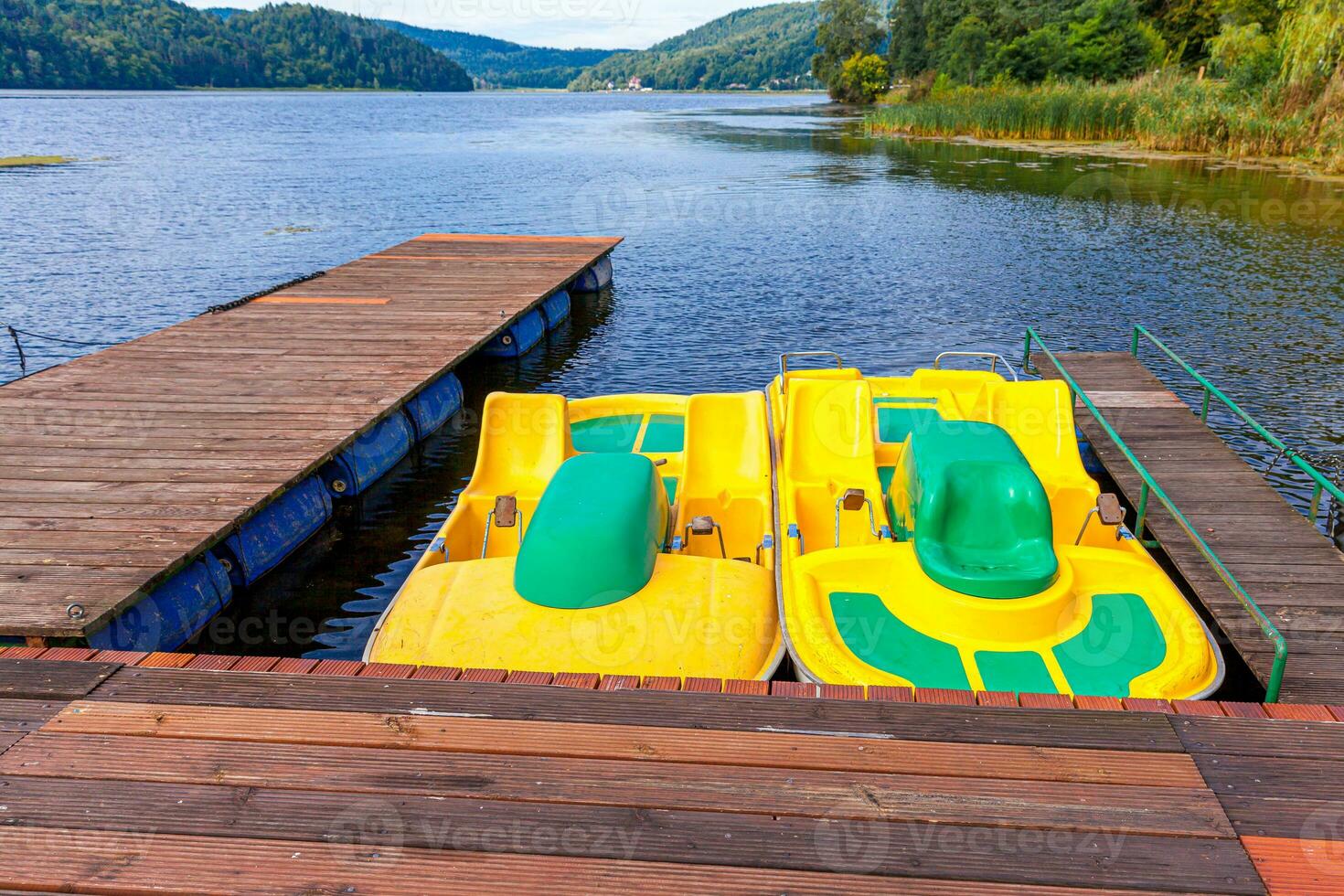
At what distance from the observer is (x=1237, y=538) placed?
861cm

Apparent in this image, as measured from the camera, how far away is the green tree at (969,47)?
69438 millimetres

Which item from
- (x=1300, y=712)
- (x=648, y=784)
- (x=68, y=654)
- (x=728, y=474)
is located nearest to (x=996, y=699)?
(x=1300, y=712)

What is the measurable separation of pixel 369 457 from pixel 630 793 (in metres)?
8.67

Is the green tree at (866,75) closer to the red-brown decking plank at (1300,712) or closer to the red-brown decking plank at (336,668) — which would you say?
the red-brown decking plank at (1300,712)

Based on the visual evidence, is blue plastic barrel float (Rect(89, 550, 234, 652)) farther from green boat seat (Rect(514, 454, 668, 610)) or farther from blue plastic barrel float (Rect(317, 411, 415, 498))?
green boat seat (Rect(514, 454, 668, 610))

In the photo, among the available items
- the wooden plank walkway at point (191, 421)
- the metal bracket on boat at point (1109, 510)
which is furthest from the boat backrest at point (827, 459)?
the wooden plank walkway at point (191, 421)

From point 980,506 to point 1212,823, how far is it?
132 inches

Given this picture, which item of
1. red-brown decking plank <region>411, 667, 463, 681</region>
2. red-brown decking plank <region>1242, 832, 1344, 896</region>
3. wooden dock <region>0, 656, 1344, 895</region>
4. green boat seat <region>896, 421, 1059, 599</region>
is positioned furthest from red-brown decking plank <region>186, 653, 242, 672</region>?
red-brown decking plank <region>1242, 832, 1344, 896</region>

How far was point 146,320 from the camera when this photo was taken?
20.6 metres

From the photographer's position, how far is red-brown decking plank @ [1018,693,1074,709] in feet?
15.7

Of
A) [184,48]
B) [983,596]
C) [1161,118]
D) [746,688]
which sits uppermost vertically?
[184,48]

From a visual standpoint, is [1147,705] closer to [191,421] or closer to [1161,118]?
[191,421]

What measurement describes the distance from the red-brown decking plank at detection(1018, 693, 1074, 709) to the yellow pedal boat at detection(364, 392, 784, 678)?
211 centimetres

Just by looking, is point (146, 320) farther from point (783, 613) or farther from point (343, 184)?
point (343, 184)
